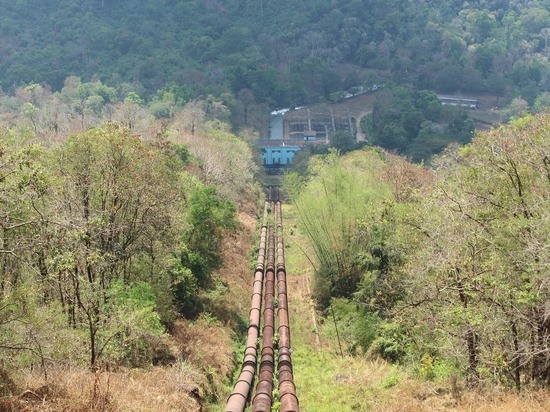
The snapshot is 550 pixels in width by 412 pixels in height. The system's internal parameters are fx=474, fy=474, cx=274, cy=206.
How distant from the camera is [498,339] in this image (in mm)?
11492

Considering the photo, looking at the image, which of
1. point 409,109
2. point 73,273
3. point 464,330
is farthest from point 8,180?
point 409,109

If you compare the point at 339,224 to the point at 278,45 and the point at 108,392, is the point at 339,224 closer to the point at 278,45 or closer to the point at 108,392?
the point at 108,392

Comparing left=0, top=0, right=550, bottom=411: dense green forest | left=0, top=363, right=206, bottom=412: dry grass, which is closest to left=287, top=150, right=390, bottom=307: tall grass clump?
left=0, top=0, right=550, bottom=411: dense green forest

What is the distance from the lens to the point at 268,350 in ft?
63.3

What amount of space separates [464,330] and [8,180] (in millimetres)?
11077

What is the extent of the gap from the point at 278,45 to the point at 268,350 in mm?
113391

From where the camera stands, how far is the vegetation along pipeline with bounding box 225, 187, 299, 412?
1458 centimetres

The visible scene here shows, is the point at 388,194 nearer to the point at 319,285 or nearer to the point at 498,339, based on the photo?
the point at 319,285

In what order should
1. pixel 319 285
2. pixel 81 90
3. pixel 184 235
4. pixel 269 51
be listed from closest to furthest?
pixel 184 235 → pixel 319 285 → pixel 81 90 → pixel 269 51

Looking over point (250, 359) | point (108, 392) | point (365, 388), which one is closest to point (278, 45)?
point (250, 359)

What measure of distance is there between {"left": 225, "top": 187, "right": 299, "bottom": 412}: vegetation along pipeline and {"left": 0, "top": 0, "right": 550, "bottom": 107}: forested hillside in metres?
55.7

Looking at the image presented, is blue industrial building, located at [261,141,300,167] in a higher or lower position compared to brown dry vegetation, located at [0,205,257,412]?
higher

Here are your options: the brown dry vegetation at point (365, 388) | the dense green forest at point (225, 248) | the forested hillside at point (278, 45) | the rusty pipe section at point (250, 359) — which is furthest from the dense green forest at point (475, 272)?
the forested hillside at point (278, 45)

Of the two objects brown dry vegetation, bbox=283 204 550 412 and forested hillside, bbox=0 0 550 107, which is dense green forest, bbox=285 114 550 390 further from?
forested hillside, bbox=0 0 550 107
